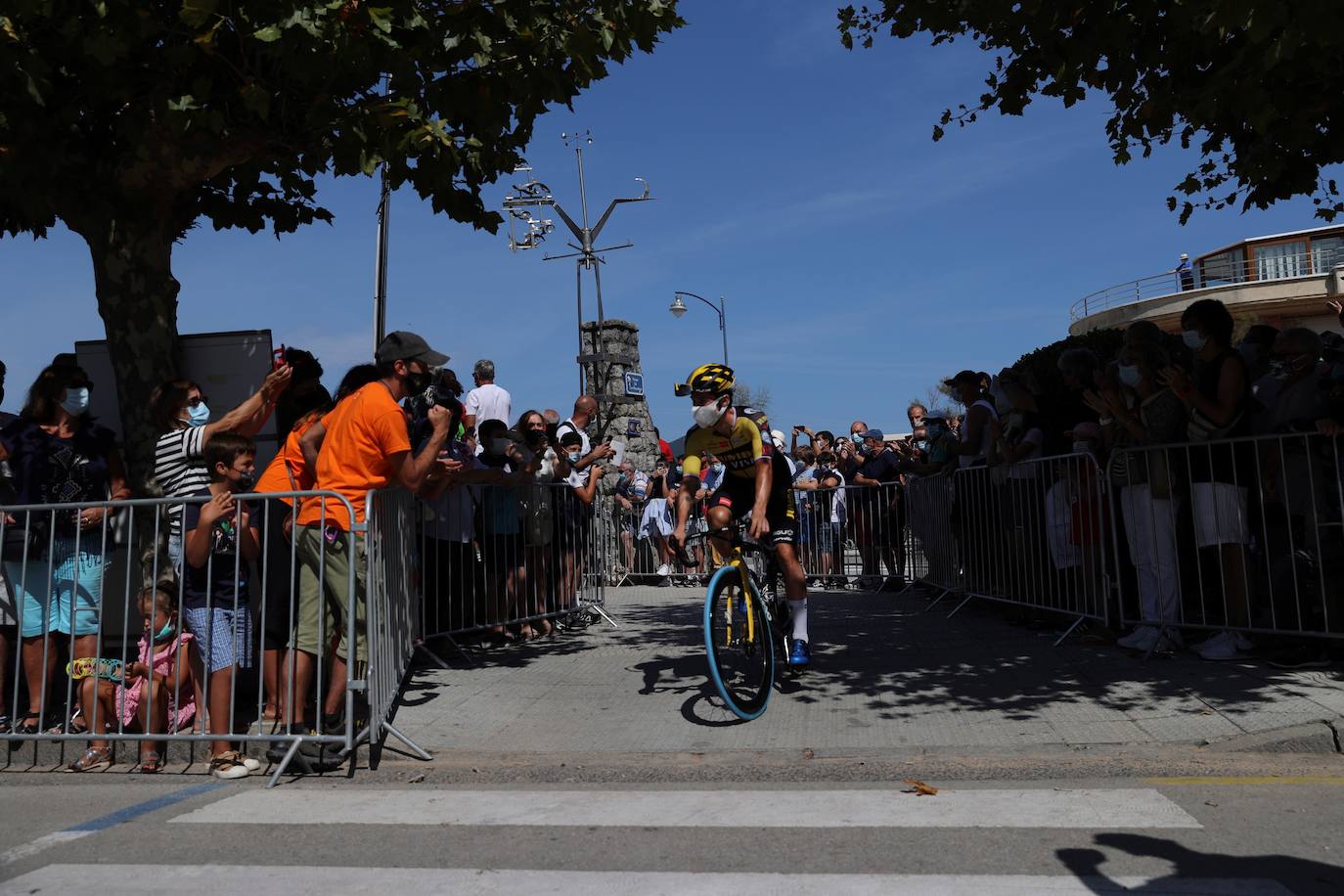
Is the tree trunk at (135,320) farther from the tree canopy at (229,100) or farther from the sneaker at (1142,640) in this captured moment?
the sneaker at (1142,640)

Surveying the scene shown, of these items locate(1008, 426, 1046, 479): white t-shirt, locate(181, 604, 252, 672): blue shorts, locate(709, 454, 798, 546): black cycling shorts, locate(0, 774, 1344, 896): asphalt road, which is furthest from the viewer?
locate(1008, 426, 1046, 479): white t-shirt

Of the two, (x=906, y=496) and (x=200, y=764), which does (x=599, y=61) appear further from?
(x=906, y=496)

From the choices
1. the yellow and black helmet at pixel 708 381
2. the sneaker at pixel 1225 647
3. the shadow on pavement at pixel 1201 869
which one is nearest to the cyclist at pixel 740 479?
the yellow and black helmet at pixel 708 381

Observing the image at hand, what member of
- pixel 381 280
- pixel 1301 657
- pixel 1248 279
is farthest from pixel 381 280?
pixel 1248 279

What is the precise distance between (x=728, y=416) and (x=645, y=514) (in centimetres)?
959

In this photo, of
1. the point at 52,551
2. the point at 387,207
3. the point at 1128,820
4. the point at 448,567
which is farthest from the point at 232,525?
the point at 387,207

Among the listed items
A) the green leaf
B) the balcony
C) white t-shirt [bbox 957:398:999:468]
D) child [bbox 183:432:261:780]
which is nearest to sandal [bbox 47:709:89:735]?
child [bbox 183:432:261:780]

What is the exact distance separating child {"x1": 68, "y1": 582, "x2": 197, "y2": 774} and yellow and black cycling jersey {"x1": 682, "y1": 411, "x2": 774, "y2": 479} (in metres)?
3.03

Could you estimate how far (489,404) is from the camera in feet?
32.4

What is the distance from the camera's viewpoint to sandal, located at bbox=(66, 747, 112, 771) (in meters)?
6.02

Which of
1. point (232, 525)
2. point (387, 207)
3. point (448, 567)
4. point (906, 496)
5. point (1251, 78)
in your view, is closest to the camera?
point (232, 525)

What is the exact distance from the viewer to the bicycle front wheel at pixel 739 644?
6.29 m

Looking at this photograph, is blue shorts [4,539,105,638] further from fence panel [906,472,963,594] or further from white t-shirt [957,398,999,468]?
fence panel [906,472,963,594]

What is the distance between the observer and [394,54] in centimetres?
622
